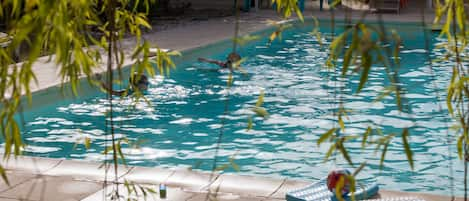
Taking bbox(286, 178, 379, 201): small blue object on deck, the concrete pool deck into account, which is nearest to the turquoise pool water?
bbox(286, 178, 379, 201): small blue object on deck

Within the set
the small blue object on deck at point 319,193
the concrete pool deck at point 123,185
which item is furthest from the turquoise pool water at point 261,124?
the concrete pool deck at point 123,185

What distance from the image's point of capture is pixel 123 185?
15.6ft

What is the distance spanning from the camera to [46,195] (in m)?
4.59

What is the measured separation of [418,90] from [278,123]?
2.19 metres

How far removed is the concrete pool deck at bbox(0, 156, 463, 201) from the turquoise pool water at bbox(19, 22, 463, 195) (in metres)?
0.43

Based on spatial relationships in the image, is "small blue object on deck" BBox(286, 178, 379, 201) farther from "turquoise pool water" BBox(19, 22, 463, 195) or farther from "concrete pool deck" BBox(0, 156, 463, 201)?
"turquoise pool water" BBox(19, 22, 463, 195)

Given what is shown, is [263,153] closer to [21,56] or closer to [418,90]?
[418,90]

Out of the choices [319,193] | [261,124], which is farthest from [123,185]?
[261,124]

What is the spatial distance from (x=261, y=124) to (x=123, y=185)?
2968mm

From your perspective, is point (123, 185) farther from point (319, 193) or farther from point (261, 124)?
point (261, 124)

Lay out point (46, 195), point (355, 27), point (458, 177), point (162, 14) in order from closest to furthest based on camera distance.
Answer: point (355, 27) < point (46, 195) < point (458, 177) < point (162, 14)

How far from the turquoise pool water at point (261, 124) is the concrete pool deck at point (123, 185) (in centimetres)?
43

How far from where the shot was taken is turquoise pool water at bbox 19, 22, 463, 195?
20.7ft

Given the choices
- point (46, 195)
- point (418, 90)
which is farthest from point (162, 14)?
point (46, 195)
